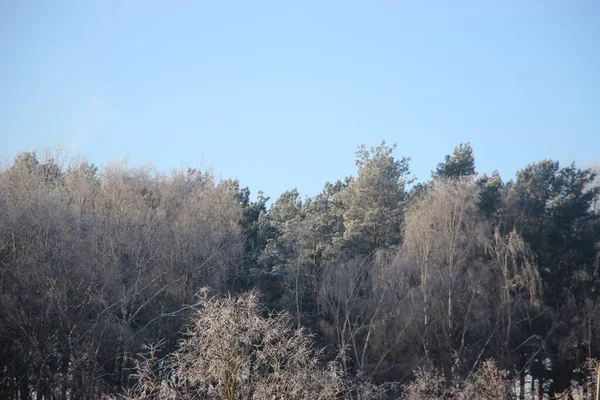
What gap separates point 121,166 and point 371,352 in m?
17.4

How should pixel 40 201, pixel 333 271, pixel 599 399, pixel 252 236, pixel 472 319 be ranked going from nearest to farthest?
pixel 599 399 < pixel 40 201 < pixel 472 319 < pixel 333 271 < pixel 252 236

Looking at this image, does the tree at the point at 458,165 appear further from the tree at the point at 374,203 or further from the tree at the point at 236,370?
the tree at the point at 236,370

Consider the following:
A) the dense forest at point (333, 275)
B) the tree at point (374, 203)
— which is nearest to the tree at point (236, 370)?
the dense forest at point (333, 275)

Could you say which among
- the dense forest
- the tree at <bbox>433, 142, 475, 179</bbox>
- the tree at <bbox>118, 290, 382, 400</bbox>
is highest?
the tree at <bbox>433, 142, 475, 179</bbox>

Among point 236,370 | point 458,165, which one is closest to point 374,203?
point 458,165

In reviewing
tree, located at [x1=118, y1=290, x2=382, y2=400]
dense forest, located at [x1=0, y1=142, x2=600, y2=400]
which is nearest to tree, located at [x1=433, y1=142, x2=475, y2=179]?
dense forest, located at [x1=0, y1=142, x2=600, y2=400]

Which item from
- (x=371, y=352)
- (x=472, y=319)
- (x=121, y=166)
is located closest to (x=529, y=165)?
(x=472, y=319)

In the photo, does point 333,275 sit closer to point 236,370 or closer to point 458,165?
point 458,165

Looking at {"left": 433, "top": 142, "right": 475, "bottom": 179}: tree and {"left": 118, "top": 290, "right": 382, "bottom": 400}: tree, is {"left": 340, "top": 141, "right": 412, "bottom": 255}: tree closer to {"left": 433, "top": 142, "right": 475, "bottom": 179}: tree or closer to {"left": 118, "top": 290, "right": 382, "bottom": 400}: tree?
{"left": 433, "top": 142, "right": 475, "bottom": 179}: tree

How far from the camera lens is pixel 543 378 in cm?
3850

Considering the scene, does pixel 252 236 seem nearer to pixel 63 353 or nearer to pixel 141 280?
pixel 141 280

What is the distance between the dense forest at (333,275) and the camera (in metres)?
31.4

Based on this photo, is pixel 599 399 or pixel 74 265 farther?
pixel 74 265

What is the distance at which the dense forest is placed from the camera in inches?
1235
